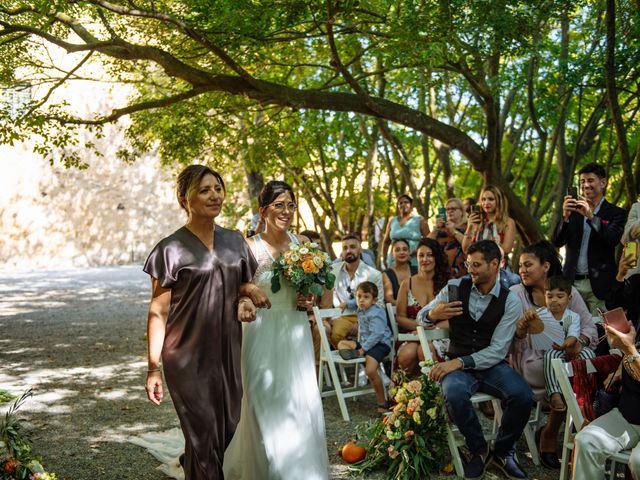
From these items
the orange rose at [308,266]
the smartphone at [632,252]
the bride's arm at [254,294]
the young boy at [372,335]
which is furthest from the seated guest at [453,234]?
the bride's arm at [254,294]

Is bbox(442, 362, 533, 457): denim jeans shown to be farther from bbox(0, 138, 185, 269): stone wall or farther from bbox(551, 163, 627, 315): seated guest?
bbox(0, 138, 185, 269): stone wall

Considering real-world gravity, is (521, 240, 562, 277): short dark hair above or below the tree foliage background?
below

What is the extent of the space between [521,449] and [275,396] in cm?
252

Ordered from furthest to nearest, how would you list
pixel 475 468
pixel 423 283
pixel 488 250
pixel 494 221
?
pixel 494 221
pixel 423 283
pixel 488 250
pixel 475 468

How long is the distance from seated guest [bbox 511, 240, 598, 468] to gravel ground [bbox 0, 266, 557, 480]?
27 cm

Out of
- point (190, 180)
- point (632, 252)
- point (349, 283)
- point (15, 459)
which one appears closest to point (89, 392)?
point (349, 283)

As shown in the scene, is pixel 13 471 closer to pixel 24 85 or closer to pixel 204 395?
pixel 204 395

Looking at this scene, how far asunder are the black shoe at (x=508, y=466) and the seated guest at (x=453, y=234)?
3.64m

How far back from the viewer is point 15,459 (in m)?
4.15

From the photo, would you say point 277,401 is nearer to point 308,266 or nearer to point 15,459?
point 308,266

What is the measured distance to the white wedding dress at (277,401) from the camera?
196 inches

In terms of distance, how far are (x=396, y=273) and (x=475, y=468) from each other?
3.82 m

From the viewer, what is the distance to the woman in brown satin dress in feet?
14.3

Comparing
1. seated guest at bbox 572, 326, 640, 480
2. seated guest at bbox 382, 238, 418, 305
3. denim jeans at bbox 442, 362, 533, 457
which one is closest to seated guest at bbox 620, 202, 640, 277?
denim jeans at bbox 442, 362, 533, 457
